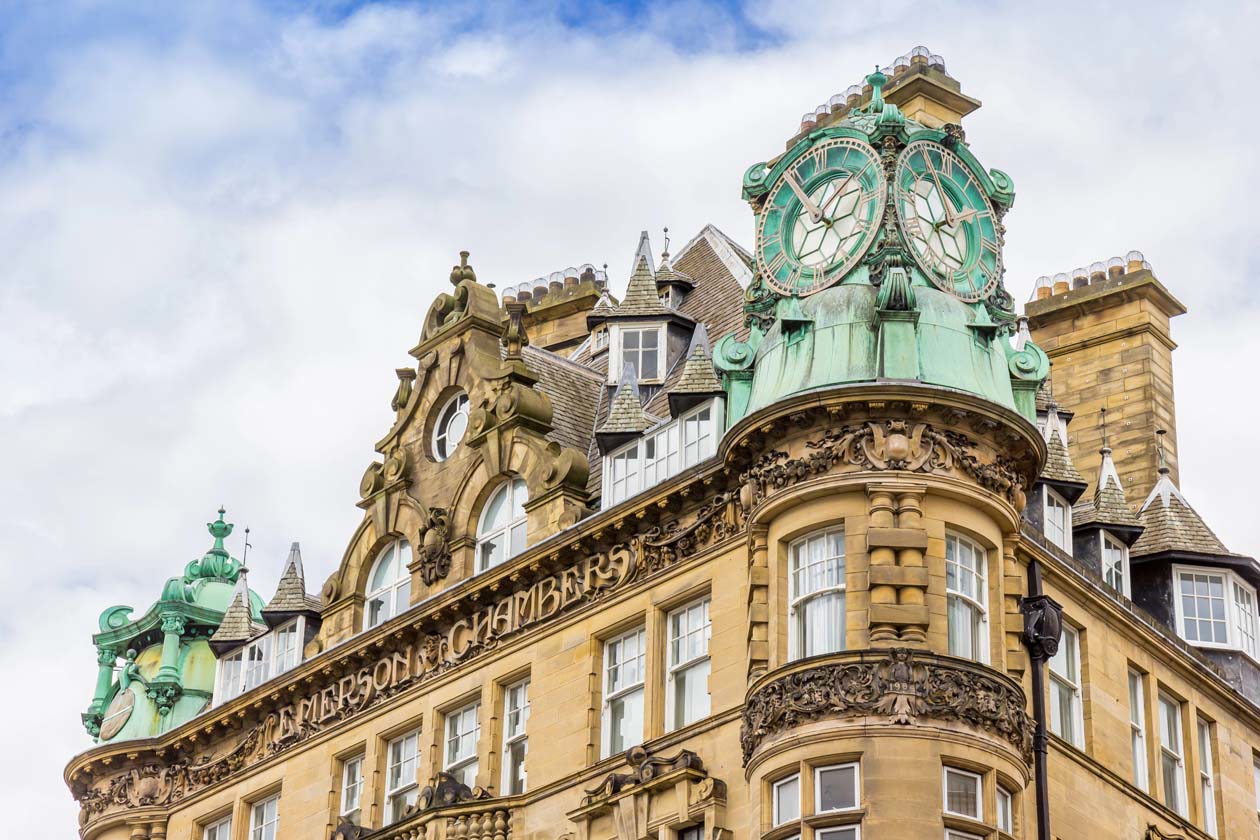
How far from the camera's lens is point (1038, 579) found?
43.5m

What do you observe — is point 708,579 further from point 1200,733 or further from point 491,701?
point 1200,733

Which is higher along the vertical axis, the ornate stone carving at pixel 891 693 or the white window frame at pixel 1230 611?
the white window frame at pixel 1230 611

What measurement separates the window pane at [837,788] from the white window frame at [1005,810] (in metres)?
2.04

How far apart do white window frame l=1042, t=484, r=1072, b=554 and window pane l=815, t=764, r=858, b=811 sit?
7.43m

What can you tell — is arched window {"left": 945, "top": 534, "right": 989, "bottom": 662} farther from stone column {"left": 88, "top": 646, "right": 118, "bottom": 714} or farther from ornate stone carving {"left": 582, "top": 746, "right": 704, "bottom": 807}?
stone column {"left": 88, "top": 646, "right": 118, "bottom": 714}

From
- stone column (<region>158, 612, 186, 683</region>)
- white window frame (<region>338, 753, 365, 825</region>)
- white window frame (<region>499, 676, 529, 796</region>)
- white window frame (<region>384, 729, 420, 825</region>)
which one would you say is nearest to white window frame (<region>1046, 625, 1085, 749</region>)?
white window frame (<region>499, 676, 529, 796</region>)

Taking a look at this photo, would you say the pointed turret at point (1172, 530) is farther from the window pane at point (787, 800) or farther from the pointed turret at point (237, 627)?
the pointed turret at point (237, 627)

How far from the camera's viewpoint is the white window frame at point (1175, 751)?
151ft

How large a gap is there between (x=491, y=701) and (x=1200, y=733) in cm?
1149

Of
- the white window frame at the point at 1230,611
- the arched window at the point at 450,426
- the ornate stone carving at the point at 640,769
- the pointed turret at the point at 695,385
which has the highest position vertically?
the arched window at the point at 450,426

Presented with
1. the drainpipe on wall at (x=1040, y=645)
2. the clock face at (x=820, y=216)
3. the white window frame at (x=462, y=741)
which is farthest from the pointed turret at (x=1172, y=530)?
the white window frame at (x=462, y=741)

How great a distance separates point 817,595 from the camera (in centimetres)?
4150

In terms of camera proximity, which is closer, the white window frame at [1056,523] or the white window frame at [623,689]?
the white window frame at [623,689]

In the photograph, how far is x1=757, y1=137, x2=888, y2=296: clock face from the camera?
4425 cm
